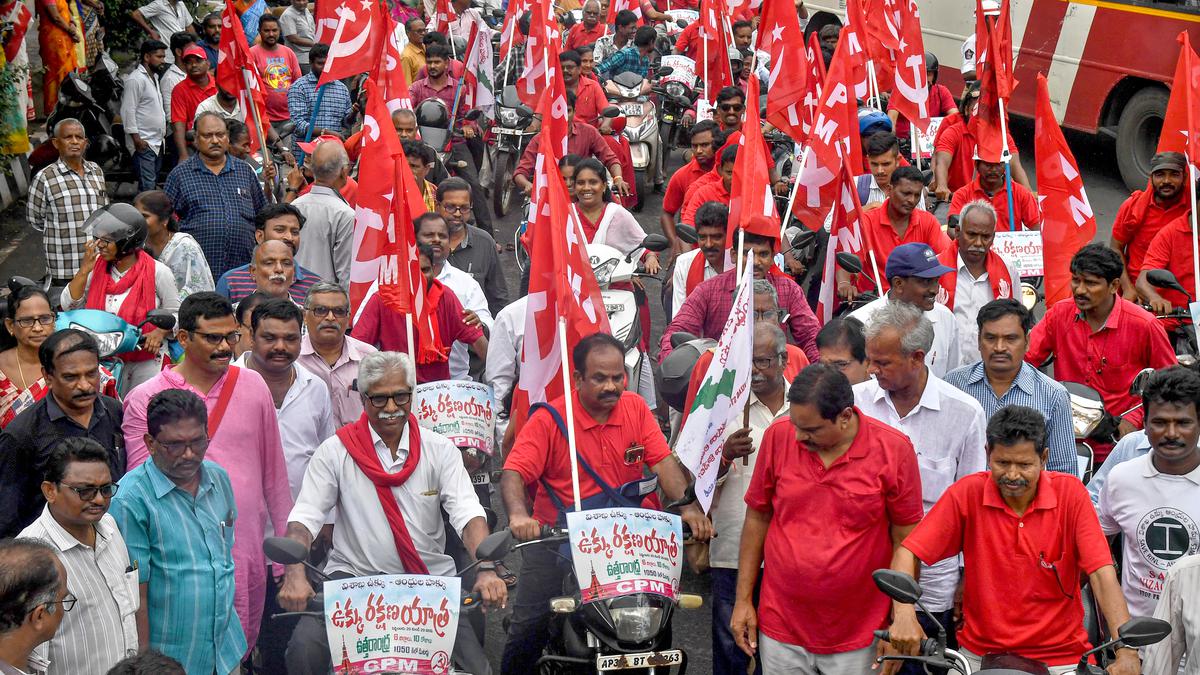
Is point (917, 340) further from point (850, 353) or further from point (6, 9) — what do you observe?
point (6, 9)

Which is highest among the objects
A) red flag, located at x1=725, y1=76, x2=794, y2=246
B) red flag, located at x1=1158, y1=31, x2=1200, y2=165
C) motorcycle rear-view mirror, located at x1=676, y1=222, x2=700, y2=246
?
red flag, located at x1=1158, y1=31, x2=1200, y2=165

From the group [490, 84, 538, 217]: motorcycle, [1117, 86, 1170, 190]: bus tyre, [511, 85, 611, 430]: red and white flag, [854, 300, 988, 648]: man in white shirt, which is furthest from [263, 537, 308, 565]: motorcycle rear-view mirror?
[1117, 86, 1170, 190]: bus tyre

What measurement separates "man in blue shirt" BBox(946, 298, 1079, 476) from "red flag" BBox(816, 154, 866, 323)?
2.22m

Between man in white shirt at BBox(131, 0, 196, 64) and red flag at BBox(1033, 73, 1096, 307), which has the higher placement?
red flag at BBox(1033, 73, 1096, 307)

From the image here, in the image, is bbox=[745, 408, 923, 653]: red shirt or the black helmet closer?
bbox=[745, 408, 923, 653]: red shirt

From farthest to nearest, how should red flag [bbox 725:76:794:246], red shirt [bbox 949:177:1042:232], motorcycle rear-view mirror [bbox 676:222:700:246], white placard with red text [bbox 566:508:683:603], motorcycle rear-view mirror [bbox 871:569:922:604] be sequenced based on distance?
red shirt [bbox 949:177:1042:232], motorcycle rear-view mirror [bbox 676:222:700:246], red flag [bbox 725:76:794:246], white placard with red text [bbox 566:508:683:603], motorcycle rear-view mirror [bbox 871:569:922:604]

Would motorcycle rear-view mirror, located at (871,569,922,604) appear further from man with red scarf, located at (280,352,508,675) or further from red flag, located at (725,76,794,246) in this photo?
red flag, located at (725,76,794,246)

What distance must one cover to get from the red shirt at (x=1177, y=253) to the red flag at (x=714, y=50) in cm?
683

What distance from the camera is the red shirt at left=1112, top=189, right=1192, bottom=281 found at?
955 centimetres

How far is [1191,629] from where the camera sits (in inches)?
182

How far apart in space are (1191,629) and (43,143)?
12353mm

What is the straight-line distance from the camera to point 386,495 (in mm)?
5836

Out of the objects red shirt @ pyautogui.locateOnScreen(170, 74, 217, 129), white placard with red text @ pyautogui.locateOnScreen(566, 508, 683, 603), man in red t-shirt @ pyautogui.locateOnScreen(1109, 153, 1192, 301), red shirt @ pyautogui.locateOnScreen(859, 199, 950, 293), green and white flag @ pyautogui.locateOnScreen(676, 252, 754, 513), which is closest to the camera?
white placard with red text @ pyautogui.locateOnScreen(566, 508, 683, 603)

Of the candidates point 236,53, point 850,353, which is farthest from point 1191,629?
point 236,53
